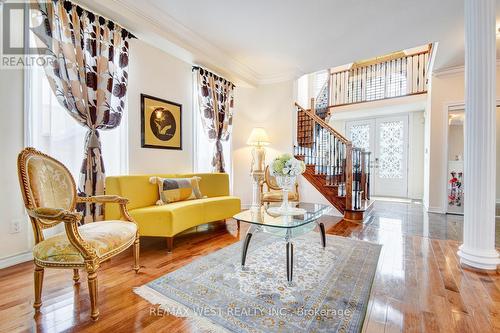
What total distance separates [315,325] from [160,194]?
2.27 metres

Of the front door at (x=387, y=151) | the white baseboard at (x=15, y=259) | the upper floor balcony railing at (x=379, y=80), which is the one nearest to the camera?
the white baseboard at (x=15, y=259)

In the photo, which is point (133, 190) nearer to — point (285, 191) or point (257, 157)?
point (285, 191)

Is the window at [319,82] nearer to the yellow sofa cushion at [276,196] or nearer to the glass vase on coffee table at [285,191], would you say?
the yellow sofa cushion at [276,196]

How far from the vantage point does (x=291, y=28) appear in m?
3.28

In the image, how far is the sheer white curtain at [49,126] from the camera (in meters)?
2.32

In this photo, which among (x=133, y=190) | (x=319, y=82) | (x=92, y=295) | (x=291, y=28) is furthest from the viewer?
(x=319, y=82)

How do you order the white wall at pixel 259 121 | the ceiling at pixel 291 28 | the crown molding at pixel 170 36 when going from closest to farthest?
1. the crown molding at pixel 170 36
2. the ceiling at pixel 291 28
3. the white wall at pixel 259 121

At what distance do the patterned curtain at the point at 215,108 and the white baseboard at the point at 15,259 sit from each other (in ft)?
8.66

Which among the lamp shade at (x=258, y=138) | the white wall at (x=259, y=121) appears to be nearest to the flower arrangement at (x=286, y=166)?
the lamp shade at (x=258, y=138)

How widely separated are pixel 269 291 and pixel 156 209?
59.7 inches

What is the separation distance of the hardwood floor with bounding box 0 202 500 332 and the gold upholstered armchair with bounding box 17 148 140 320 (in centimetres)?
13

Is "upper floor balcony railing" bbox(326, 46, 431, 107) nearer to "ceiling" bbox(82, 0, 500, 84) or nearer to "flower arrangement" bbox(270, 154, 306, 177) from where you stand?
"ceiling" bbox(82, 0, 500, 84)

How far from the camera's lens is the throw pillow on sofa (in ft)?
9.70

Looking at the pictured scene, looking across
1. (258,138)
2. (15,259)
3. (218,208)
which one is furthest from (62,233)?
(258,138)
